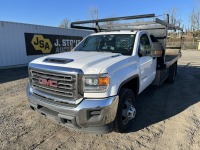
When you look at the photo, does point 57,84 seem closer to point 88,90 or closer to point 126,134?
point 88,90

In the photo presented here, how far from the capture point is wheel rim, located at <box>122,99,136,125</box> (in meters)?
3.64

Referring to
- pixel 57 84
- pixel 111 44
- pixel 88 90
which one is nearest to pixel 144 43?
pixel 111 44

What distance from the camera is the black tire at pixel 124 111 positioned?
3427 mm

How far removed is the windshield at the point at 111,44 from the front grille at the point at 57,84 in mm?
1623

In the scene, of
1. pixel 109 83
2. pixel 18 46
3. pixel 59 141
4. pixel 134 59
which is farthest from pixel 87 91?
pixel 18 46

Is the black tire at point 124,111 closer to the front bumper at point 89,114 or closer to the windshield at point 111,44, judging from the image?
the front bumper at point 89,114

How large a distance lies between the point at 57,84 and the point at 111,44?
6.51 ft

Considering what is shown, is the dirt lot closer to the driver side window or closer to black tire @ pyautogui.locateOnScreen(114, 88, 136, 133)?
black tire @ pyautogui.locateOnScreen(114, 88, 136, 133)

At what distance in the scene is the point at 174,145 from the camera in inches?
133

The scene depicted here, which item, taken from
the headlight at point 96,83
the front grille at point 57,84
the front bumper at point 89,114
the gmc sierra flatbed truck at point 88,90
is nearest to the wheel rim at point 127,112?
the gmc sierra flatbed truck at point 88,90

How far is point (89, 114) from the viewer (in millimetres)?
2990

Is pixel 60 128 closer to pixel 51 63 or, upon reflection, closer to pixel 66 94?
pixel 66 94

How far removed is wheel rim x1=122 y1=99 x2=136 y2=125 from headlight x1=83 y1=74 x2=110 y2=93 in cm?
86

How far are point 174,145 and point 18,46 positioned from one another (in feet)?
39.6
